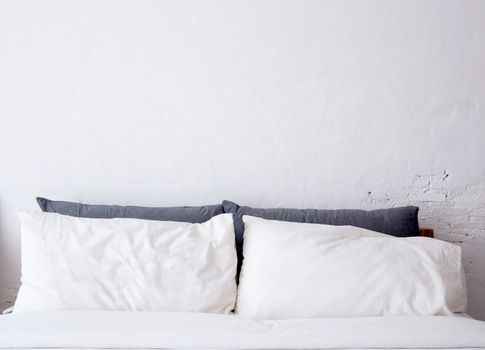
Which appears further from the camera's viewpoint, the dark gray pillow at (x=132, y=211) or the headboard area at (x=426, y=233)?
the headboard area at (x=426, y=233)

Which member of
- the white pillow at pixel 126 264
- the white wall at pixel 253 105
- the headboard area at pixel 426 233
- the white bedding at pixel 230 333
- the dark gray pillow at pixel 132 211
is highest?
the white wall at pixel 253 105

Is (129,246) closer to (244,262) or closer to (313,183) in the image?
(244,262)

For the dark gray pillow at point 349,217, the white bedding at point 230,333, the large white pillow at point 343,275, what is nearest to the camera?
the white bedding at point 230,333

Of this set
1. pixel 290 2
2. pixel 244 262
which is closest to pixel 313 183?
pixel 244 262

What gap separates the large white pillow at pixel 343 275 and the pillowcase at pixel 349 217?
0.15 m

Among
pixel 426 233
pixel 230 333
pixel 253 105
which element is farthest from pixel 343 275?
pixel 253 105

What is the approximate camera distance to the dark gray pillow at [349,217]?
2480 mm

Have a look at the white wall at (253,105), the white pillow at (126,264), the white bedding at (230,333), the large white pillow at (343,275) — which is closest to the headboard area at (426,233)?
the white wall at (253,105)

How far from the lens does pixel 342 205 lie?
2746 millimetres

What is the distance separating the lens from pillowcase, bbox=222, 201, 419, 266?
8.14ft

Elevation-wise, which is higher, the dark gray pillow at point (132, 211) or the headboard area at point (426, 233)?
the dark gray pillow at point (132, 211)

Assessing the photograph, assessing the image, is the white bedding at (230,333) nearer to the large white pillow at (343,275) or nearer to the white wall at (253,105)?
the large white pillow at (343,275)

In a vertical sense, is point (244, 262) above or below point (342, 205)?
below

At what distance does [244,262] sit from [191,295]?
26 centimetres
